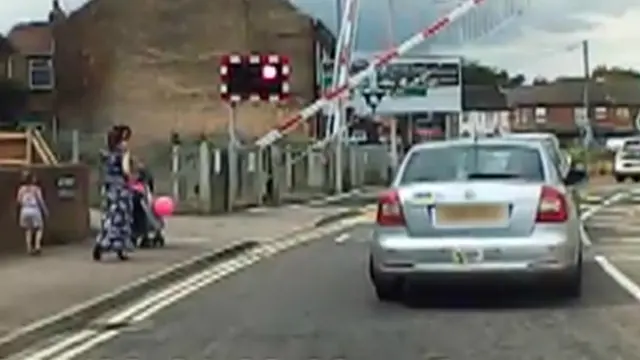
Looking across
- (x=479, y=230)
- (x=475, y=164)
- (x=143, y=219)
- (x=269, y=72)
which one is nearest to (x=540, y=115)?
(x=269, y=72)

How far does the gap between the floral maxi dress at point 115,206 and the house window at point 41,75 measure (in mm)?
51156

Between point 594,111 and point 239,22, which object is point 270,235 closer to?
point 239,22

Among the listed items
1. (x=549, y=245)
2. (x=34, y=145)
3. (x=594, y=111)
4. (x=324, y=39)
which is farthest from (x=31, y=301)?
(x=594, y=111)

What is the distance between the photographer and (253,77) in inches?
1378

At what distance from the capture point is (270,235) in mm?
26359

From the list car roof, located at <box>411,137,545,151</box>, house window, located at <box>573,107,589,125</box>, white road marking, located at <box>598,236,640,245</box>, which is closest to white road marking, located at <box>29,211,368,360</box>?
car roof, located at <box>411,137,545,151</box>

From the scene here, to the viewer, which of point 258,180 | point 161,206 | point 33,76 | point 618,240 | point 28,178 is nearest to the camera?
point 28,178

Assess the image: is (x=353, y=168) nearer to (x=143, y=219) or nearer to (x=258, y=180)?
(x=258, y=180)

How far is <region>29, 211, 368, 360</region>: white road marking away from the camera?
11.5 m

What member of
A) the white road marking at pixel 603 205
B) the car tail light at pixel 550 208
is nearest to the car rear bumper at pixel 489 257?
the car tail light at pixel 550 208

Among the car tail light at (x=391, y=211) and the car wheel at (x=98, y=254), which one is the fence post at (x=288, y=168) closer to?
the car wheel at (x=98, y=254)

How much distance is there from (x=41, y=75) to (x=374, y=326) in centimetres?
5923

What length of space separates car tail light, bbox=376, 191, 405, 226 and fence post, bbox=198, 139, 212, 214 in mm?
19639

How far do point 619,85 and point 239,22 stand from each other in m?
84.7
